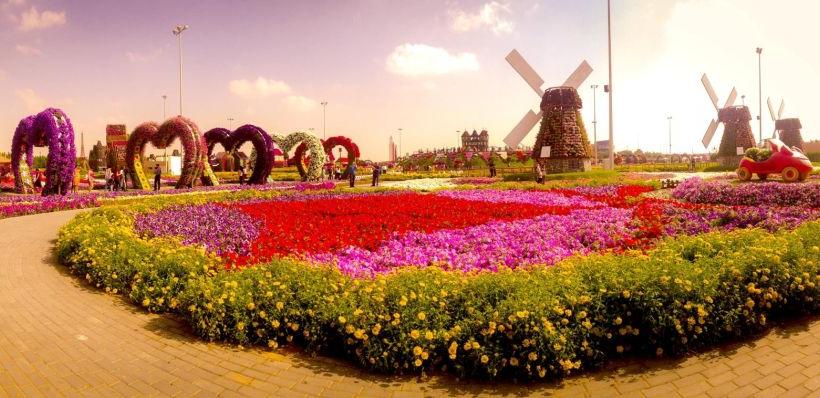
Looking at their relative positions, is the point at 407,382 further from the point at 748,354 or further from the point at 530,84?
the point at 530,84

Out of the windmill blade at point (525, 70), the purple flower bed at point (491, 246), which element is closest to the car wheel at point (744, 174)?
the purple flower bed at point (491, 246)

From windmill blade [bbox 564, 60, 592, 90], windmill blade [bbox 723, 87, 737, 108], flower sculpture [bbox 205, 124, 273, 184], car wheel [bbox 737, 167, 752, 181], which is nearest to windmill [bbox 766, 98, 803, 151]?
windmill blade [bbox 723, 87, 737, 108]

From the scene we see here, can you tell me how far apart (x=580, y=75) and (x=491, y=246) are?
30.4 metres

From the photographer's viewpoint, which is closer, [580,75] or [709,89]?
[580,75]

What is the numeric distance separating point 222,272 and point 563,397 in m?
4.13

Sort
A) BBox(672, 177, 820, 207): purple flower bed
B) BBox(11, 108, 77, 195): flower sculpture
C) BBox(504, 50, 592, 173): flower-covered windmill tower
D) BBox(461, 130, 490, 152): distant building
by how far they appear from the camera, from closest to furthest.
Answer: BBox(672, 177, 820, 207): purple flower bed, BBox(11, 108, 77, 195): flower sculpture, BBox(504, 50, 592, 173): flower-covered windmill tower, BBox(461, 130, 490, 152): distant building

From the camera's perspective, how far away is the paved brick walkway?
393 centimetres

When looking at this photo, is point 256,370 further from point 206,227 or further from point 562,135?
point 562,135

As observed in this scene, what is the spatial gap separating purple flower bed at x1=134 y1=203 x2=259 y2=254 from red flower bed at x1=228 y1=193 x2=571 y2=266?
0.32m

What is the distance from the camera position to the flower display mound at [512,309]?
4.12 meters

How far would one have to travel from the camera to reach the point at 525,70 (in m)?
35.0

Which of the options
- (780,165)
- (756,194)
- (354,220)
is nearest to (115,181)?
(354,220)

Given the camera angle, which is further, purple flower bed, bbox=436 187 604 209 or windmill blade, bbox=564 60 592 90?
windmill blade, bbox=564 60 592 90

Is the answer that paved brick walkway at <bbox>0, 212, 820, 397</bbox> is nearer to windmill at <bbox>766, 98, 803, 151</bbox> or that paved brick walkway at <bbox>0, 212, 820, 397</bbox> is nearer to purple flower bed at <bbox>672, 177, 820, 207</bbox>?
purple flower bed at <bbox>672, 177, 820, 207</bbox>
